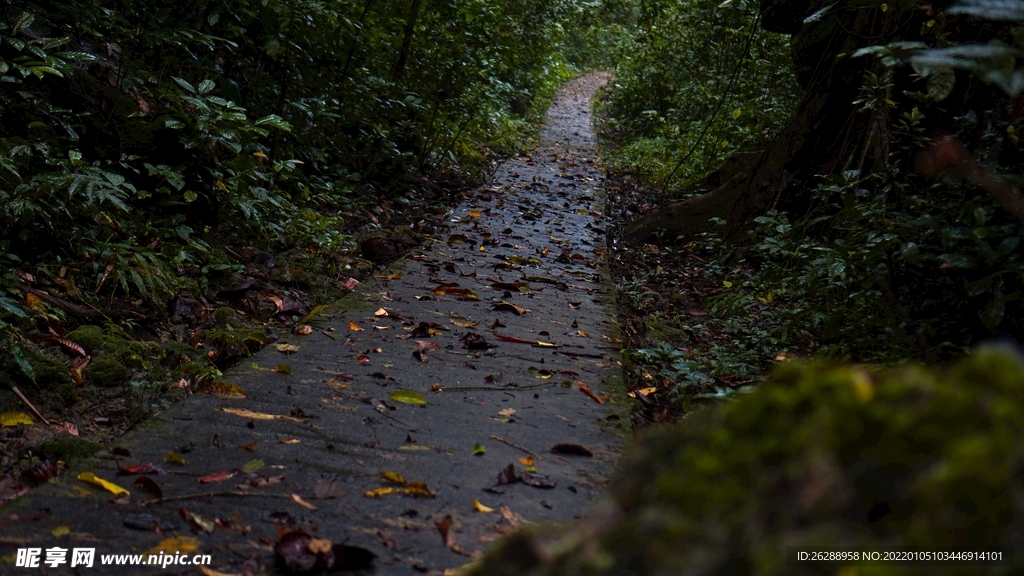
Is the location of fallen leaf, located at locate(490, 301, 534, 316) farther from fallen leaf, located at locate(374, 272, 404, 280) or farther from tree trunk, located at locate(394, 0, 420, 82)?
tree trunk, located at locate(394, 0, 420, 82)

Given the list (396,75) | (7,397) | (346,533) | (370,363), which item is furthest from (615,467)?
(396,75)

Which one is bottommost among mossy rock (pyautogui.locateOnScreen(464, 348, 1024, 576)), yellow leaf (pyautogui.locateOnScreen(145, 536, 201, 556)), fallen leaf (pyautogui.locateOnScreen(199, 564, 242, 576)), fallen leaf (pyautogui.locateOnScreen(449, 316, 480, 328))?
fallen leaf (pyautogui.locateOnScreen(449, 316, 480, 328))

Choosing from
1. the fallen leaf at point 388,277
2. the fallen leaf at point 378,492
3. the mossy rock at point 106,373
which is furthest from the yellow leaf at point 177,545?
the fallen leaf at point 388,277

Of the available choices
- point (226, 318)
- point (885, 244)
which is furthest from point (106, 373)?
point (885, 244)

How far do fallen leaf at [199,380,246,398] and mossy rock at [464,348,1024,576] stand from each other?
90.9 inches

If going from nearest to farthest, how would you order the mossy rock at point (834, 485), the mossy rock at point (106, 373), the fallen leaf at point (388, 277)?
the mossy rock at point (834, 485) → the mossy rock at point (106, 373) → the fallen leaf at point (388, 277)

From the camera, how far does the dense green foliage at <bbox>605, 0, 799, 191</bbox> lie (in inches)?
356

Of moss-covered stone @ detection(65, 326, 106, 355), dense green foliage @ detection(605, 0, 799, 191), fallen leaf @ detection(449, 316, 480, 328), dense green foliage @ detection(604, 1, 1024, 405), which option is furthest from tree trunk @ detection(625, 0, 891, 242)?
moss-covered stone @ detection(65, 326, 106, 355)

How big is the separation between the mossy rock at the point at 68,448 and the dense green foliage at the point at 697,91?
5.82 m

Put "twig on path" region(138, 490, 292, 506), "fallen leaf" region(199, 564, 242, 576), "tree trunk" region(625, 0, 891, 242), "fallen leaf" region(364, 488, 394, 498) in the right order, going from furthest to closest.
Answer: "tree trunk" region(625, 0, 891, 242) < "fallen leaf" region(364, 488, 394, 498) < "twig on path" region(138, 490, 292, 506) < "fallen leaf" region(199, 564, 242, 576)

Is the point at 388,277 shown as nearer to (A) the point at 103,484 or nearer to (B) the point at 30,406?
(B) the point at 30,406

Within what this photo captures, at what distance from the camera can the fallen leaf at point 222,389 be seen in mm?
2858

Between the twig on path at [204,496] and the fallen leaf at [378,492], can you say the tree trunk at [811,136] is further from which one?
the twig on path at [204,496]

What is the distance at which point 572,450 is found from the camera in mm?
2650
